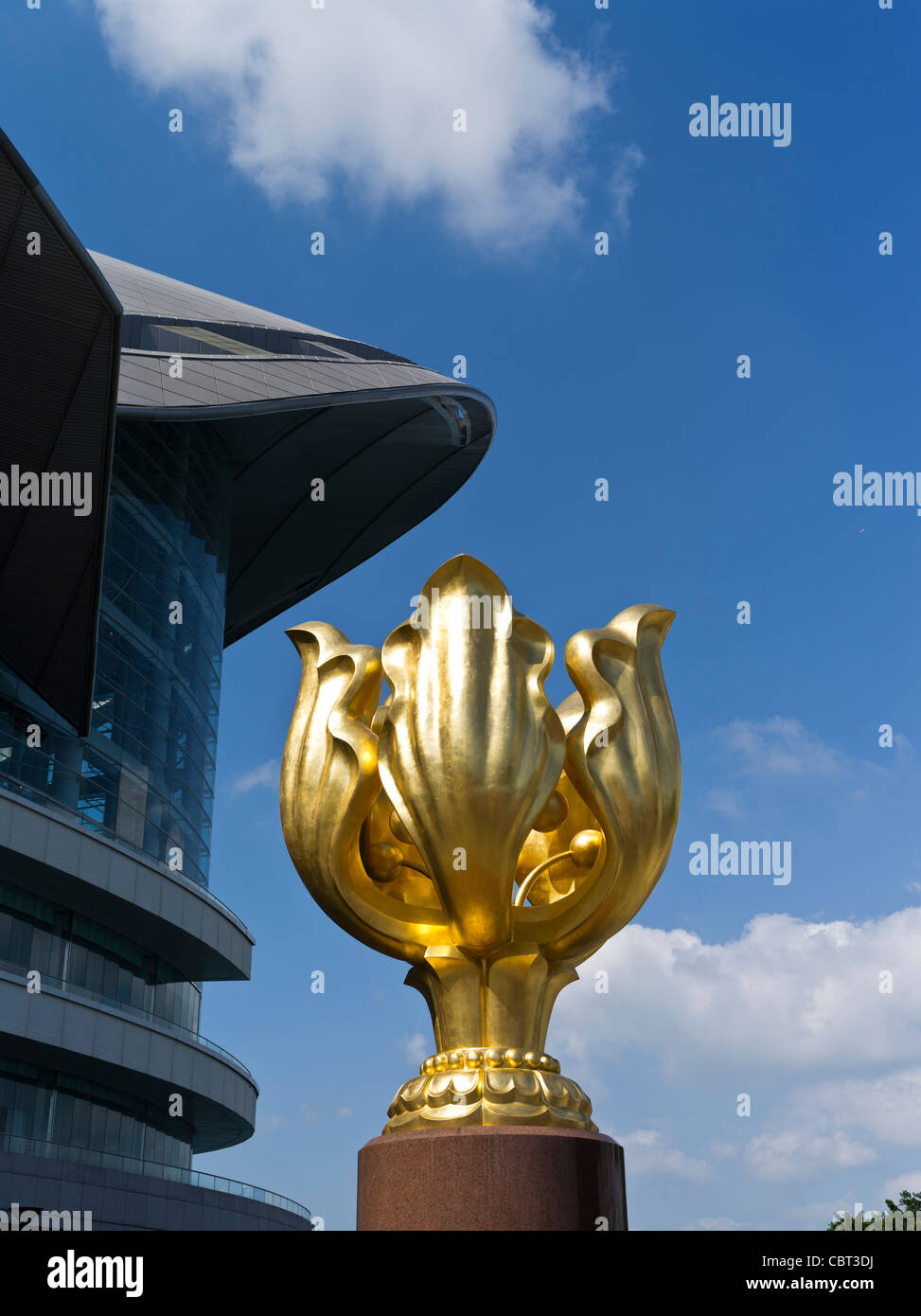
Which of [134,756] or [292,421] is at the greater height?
[292,421]

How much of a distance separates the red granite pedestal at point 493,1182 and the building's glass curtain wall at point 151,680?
755 inches

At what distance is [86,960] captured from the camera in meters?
26.5

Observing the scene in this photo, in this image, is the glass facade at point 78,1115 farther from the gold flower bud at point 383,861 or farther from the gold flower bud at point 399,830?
the gold flower bud at point 399,830

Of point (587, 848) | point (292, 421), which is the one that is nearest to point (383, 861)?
point (587, 848)

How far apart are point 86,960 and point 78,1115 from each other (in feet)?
9.83

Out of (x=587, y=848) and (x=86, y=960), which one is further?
(x=86, y=960)

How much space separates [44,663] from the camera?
2572 cm

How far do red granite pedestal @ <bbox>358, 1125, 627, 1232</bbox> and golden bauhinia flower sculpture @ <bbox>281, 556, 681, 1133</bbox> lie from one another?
0.15 meters

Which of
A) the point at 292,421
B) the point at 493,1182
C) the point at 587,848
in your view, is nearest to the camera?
the point at 493,1182

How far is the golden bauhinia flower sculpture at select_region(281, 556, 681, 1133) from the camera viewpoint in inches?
264

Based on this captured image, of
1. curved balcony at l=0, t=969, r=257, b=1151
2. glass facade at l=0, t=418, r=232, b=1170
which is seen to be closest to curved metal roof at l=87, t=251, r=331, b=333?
glass facade at l=0, t=418, r=232, b=1170

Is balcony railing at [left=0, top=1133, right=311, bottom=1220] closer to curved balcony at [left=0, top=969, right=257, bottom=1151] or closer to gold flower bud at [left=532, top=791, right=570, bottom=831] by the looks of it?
curved balcony at [left=0, top=969, right=257, bottom=1151]

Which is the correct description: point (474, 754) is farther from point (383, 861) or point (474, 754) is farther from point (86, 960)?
point (86, 960)

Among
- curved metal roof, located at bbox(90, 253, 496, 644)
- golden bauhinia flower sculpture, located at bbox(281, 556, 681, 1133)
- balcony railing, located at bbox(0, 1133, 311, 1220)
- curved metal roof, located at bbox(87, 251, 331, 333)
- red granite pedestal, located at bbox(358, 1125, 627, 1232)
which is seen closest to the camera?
red granite pedestal, located at bbox(358, 1125, 627, 1232)
